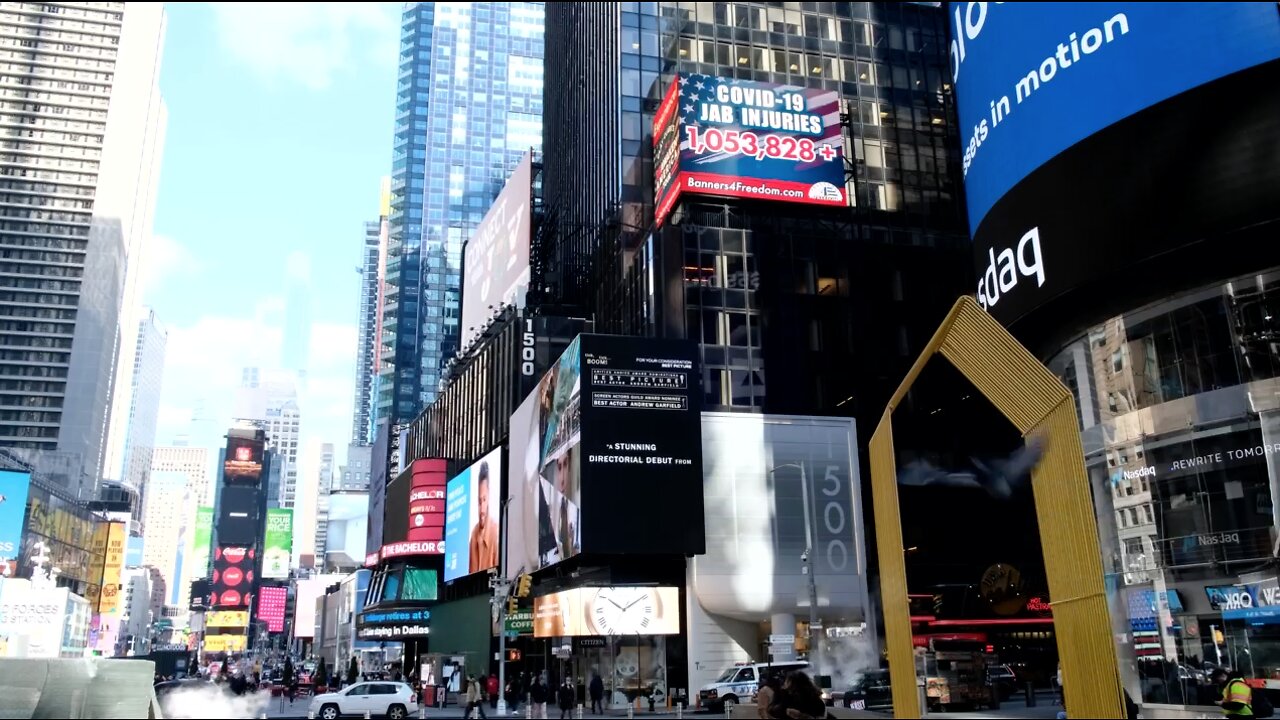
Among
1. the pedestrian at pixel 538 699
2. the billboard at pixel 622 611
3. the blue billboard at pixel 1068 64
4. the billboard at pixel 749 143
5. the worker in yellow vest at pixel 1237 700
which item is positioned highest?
the billboard at pixel 749 143

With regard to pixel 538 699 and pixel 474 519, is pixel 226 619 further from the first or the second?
pixel 538 699

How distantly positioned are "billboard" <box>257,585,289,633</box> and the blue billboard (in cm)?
17568

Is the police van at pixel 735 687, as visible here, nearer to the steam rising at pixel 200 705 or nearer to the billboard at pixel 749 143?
the steam rising at pixel 200 705

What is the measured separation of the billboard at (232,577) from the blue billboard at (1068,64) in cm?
16817

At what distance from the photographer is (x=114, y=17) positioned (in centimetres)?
18650

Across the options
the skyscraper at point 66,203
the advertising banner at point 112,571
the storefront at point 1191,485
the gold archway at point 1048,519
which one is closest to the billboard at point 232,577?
the skyscraper at point 66,203

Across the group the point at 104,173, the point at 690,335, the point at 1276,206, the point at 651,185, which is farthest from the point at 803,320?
the point at 104,173

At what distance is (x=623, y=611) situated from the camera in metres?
46.7

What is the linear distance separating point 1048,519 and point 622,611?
107 feet

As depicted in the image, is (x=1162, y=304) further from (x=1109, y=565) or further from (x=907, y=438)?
(x=907, y=438)

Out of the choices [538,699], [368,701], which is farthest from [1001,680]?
[368,701]

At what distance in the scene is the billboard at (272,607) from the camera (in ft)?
598

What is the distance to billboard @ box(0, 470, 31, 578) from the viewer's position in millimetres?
85000

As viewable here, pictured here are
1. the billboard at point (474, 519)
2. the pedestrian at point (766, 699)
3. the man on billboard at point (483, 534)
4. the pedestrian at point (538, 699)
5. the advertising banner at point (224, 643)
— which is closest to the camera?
the pedestrian at point (766, 699)
